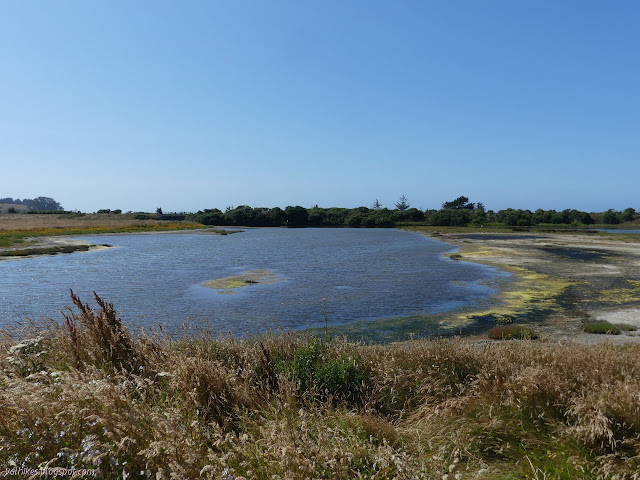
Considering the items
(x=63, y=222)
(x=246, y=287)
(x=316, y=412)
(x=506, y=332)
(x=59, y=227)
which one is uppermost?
(x=63, y=222)

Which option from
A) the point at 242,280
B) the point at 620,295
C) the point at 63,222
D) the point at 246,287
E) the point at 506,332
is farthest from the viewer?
the point at 63,222

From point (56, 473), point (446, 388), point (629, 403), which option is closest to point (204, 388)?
point (56, 473)

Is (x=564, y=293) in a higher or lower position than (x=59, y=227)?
lower

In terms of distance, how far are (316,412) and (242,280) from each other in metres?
26.6

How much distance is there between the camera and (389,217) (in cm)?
12962

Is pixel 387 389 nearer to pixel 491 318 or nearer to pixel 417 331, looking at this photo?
pixel 417 331

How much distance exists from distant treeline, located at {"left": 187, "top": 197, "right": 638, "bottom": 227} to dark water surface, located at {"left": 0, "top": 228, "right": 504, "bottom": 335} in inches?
3057

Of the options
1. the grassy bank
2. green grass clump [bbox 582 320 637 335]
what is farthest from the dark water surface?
the grassy bank

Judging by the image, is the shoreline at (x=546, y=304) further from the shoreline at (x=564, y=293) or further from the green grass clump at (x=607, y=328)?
the green grass clump at (x=607, y=328)

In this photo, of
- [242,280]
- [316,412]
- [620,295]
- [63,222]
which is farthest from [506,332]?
[63,222]

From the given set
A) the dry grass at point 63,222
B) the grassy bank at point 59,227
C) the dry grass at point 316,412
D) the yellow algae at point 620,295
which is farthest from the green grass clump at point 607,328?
the dry grass at point 63,222

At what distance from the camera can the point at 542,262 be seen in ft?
135

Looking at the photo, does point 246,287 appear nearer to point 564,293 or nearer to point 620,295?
point 564,293

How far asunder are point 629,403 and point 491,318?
1572 centimetres
